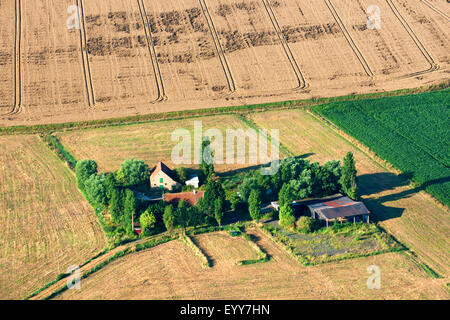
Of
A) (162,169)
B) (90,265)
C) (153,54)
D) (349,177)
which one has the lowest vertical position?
(90,265)

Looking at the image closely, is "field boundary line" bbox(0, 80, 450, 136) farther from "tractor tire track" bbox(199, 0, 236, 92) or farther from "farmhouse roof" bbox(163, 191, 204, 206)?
"farmhouse roof" bbox(163, 191, 204, 206)

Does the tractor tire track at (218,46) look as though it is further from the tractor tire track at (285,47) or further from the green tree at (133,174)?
the green tree at (133,174)

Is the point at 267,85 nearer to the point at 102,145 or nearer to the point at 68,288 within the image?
the point at 102,145

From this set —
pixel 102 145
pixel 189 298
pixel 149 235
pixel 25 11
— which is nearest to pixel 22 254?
pixel 149 235

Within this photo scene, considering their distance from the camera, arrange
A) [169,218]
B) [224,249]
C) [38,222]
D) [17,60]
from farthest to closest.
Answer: [17,60] → [38,222] → [169,218] → [224,249]

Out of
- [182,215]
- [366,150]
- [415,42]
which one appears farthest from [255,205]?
[415,42]

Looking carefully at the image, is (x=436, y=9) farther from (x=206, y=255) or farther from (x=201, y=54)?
(x=206, y=255)

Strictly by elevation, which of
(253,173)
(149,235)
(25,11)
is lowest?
(149,235)
